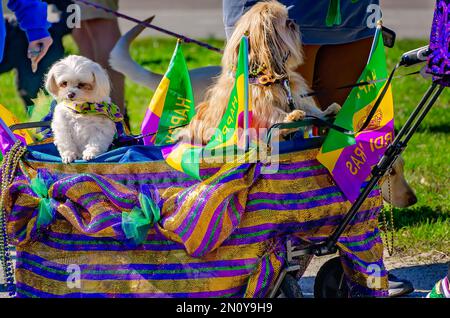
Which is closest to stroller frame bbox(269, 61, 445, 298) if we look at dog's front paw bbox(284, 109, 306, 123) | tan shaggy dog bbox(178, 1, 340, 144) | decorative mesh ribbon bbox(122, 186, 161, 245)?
dog's front paw bbox(284, 109, 306, 123)

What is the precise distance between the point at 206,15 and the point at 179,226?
37.6ft

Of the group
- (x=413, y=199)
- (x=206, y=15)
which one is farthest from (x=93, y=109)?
(x=206, y=15)

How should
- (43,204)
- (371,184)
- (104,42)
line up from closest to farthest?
1. (371,184)
2. (43,204)
3. (104,42)

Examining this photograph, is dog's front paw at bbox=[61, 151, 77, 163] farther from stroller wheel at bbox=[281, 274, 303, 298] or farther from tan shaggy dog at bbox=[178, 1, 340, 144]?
stroller wheel at bbox=[281, 274, 303, 298]

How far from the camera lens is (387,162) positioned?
3521 millimetres

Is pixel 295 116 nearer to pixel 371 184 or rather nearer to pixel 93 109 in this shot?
pixel 371 184

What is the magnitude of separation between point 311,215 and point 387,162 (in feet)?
1.19

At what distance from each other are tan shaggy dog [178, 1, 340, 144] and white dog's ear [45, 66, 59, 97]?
2.28 feet

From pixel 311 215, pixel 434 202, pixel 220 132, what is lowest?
pixel 434 202

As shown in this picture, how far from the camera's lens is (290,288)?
3.53 m

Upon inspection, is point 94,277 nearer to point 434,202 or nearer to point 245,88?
point 245,88

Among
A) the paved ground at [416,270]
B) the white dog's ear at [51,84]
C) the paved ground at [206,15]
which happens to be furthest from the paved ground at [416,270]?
the paved ground at [206,15]
